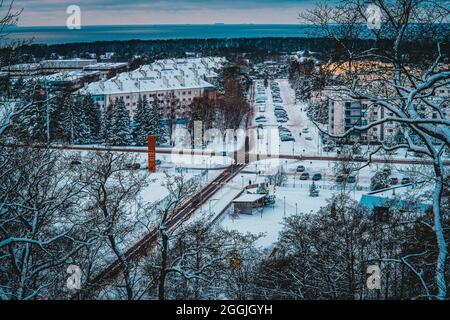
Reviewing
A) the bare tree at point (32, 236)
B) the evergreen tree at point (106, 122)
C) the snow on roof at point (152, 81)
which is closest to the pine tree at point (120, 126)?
the evergreen tree at point (106, 122)

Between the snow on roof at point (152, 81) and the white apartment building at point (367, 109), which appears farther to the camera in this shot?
the snow on roof at point (152, 81)

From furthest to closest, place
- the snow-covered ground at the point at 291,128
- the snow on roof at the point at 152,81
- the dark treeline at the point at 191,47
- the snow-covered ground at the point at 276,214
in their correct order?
1. the dark treeline at the point at 191,47
2. the snow on roof at the point at 152,81
3. the snow-covered ground at the point at 291,128
4. the snow-covered ground at the point at 276,214

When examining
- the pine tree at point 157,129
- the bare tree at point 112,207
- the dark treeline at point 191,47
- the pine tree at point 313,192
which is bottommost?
the pine tree at point 313,192

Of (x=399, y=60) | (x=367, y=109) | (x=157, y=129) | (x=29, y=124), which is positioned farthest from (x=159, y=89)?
(x=399, y=60)

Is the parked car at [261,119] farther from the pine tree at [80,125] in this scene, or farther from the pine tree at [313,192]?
the pine tree at [313,192]

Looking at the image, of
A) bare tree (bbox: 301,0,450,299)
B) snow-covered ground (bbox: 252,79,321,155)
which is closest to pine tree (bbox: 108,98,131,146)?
snow-covered ground (bbox: 252,79,321,155)

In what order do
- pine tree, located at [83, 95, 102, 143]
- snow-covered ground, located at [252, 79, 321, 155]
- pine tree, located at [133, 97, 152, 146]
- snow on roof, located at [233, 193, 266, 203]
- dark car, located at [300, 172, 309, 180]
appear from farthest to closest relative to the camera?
pine tree, located at [133, 97, 152, 146] < pine tree, located at [83, 95, 102, 143] < snow-covered ground, located at [252, 79, 321, 155] < dark car, located at [300, 172, 309, 180] < snow on roof, located at [233, 193, 266, 203]

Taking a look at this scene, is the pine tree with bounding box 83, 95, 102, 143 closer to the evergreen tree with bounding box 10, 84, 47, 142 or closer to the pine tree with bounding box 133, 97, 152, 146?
the pine tree with bounding box 133, 97, 152, 146
